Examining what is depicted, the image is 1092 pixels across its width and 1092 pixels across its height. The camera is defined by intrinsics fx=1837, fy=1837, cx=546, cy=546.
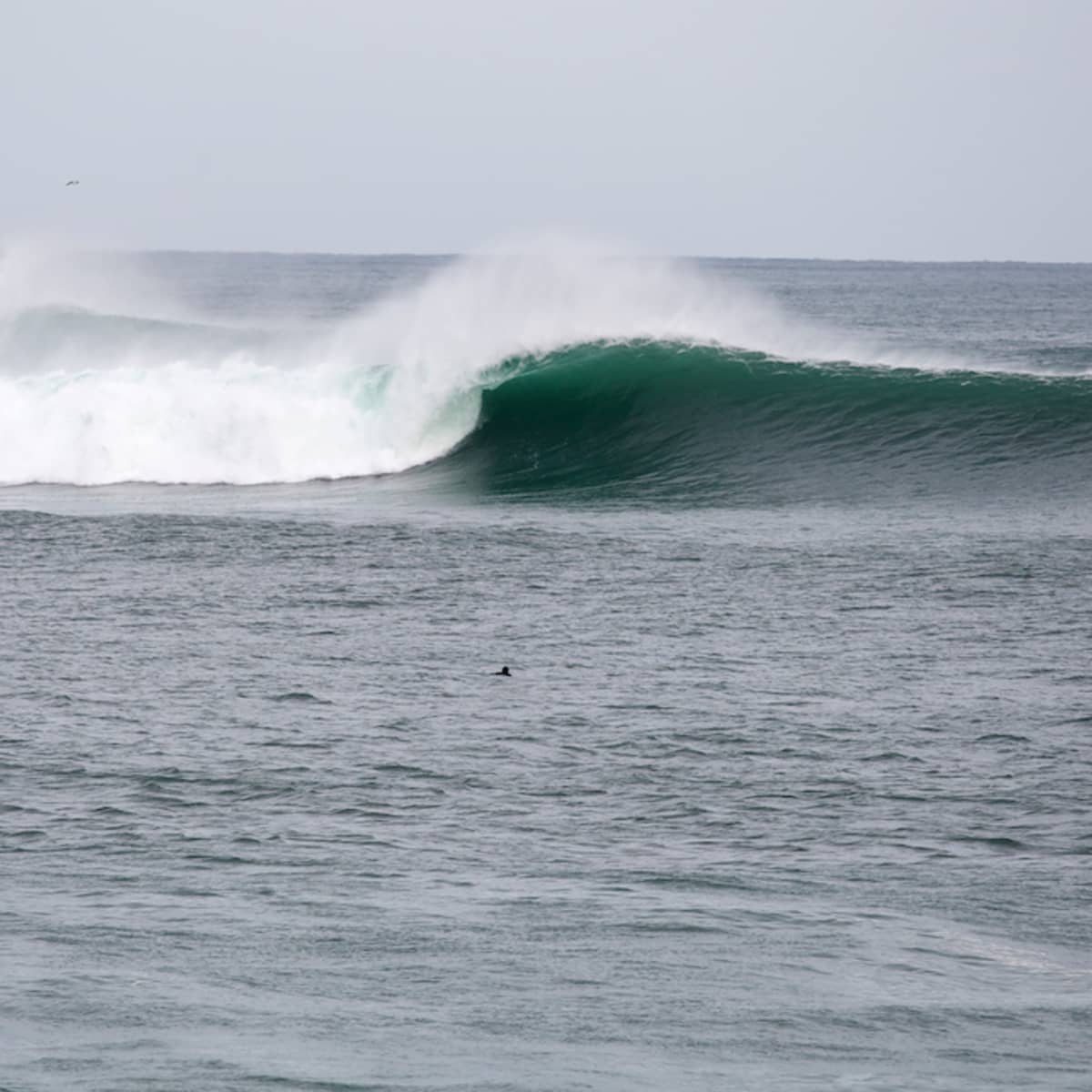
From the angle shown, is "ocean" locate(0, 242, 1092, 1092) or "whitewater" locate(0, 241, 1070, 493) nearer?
"ocean" locate(0, 242, 1092, 1092)

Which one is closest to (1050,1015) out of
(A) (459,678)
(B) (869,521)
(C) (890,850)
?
(C) (890,850)

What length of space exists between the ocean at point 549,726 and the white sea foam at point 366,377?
0.10 meters

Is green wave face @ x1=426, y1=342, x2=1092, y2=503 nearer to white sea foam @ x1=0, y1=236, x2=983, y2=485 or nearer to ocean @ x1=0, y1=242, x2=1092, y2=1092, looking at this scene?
ocean @ x1=0, y1=242, x2=1092, y2=1092

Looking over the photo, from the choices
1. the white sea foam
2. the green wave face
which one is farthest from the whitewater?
the green wave face

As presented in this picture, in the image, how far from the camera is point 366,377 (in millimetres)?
27531

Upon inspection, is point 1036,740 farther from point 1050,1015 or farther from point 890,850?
point 1050,1015

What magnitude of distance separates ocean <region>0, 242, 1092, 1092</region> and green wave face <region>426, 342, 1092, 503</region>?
9 cm

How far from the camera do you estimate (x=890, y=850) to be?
9.42 metres

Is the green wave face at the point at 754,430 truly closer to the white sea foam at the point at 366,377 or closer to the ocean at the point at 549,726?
the ocean at the point at 549,726

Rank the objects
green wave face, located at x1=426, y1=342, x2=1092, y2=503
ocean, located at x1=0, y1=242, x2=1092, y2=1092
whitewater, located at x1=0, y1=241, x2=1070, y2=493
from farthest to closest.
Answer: whitewater, located at x1=0, y1=241, x2=1070, y2=493
green wave face, located at x1=426, y1=342, x2=1092, y2=503
ocean, located at x1=0, y1=242, x2=1092, y2=1092

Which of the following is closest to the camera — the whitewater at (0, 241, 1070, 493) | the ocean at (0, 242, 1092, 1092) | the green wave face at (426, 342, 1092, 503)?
the ocean at (0, 242, 1092, 1092)

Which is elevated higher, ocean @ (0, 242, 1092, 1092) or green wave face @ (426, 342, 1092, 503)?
green wave face @ (426, 342, 1092, 503)

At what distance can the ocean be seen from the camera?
7305mm

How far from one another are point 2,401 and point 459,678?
54.6ft
